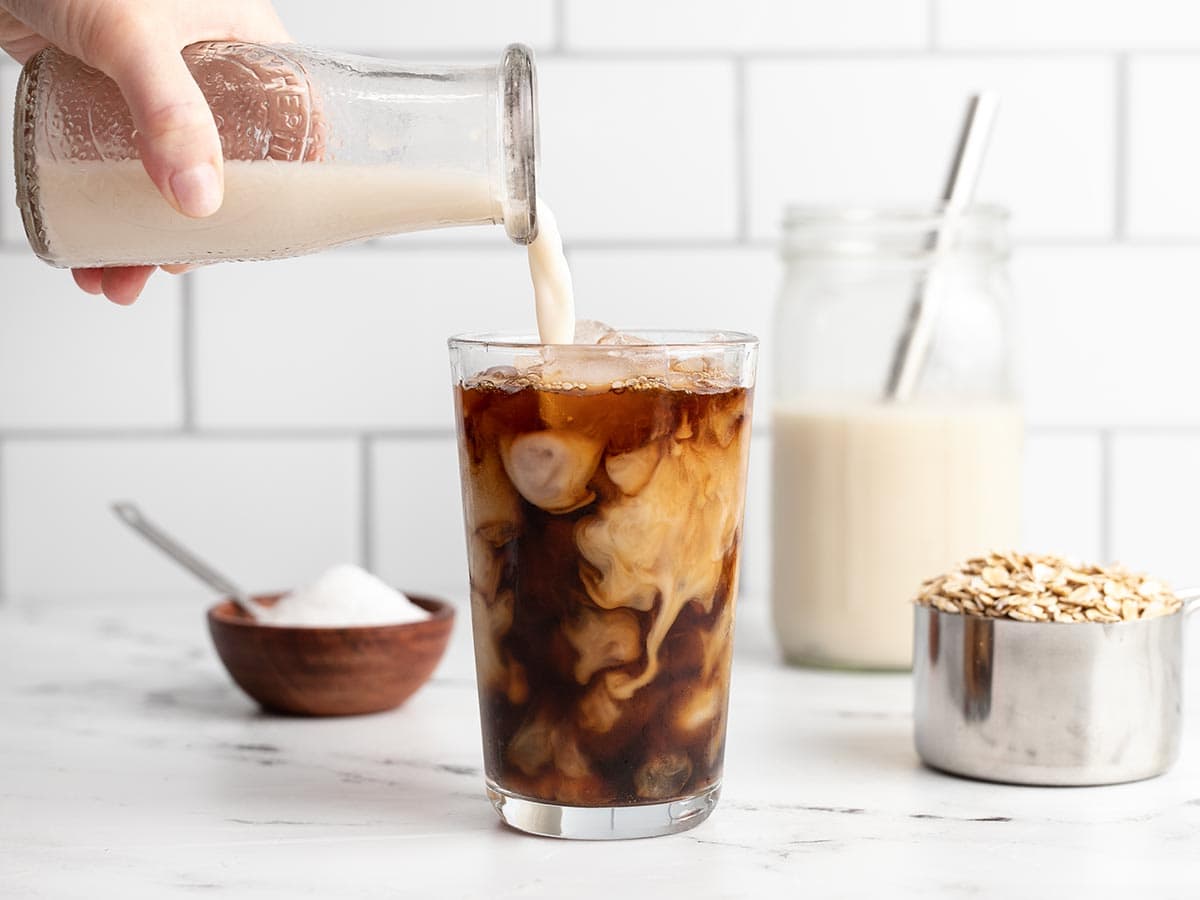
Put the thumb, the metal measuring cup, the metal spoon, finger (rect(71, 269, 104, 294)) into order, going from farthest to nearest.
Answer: the metal spoon → finger (rect(71, 269, 104, 294)) → the metal measuring cup → the thumb

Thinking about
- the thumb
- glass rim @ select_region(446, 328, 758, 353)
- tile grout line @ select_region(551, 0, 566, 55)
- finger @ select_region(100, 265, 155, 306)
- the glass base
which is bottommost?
the glass base

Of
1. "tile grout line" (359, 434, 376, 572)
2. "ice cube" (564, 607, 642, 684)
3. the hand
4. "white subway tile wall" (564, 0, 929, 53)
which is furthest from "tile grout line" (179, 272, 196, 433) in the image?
"ice cube" (564, 607, 642, 684)

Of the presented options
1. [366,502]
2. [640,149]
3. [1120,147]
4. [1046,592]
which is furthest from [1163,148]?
[366,502]

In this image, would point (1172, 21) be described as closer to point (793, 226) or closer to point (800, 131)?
point (800, 131)

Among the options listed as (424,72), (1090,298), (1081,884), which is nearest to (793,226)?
(1090,298)

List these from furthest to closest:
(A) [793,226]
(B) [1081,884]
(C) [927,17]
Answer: (C) [927,17] → (A) [793,226] → (B) [1081,884]

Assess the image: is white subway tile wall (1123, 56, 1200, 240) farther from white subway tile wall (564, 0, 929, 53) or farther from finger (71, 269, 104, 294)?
finger (71, 269, 104, 294)

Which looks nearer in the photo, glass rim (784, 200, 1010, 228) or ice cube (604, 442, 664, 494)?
ice cube (604, 442, 664, 494)

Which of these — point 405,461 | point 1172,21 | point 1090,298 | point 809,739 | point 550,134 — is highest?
point 1172,21
